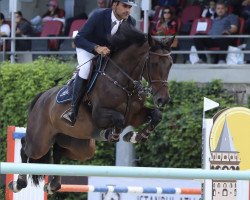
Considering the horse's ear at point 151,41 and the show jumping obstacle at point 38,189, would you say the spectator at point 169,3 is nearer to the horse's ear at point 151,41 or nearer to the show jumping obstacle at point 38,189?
the show jumping obstacle at point 38,189

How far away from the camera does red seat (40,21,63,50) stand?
16578mm

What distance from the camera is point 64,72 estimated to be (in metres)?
15.1

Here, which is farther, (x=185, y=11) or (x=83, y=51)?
(x=185, y=11)

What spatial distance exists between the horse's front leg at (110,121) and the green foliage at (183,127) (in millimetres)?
5442

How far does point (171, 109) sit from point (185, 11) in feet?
7.33

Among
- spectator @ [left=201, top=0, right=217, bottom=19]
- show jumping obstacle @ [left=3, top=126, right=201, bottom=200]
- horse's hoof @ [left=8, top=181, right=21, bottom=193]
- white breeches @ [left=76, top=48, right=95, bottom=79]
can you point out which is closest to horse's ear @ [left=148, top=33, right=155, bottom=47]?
white breeches @ [left=76, top=48, right=95, bottom=79]

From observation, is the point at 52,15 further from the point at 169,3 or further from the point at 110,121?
the point at 110,121

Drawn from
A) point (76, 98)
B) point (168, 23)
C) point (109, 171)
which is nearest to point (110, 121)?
point (76, 98)

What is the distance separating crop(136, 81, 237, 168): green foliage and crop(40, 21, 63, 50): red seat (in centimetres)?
307

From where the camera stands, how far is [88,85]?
9.10m

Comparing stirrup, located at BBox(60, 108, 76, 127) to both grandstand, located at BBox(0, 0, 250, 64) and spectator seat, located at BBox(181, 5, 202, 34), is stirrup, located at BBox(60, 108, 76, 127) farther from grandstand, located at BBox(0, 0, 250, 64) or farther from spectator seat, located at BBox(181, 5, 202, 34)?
spectator seat, located at BBox(181, 5, 202, 34)

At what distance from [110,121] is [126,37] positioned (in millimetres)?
858

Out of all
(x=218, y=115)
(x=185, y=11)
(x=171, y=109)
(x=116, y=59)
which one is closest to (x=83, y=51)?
(x=116, y=59)

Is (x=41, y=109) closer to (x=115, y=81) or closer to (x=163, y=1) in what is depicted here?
(x=115, y=81)
